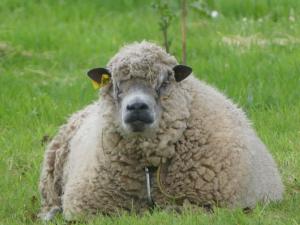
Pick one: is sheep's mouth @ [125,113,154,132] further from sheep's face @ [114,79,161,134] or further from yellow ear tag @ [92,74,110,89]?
yellow ear tag @ [92,74,110,89]

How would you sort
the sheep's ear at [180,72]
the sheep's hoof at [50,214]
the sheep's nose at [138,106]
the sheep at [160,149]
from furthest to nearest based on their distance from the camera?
the sheep's hoof at [50,214] < the sheep's ear at [180,72] < the sheep at [160,149] < the sheep's nose at [138,106]

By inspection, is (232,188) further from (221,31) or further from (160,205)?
(221,31)

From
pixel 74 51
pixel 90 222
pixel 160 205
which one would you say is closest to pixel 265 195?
pixel 160 205

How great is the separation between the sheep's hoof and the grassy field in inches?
3.7

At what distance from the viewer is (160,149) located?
723 cm

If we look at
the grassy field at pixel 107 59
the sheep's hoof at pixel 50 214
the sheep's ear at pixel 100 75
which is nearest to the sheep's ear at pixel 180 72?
the sheep's ear at pixel 100 75

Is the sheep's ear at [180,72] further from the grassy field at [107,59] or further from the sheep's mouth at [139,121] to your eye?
the grassy field at [107,59]

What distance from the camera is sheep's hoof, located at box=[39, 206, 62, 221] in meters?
7.98

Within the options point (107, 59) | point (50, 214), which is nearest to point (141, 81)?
point (50, 214)

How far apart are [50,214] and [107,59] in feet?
16.2

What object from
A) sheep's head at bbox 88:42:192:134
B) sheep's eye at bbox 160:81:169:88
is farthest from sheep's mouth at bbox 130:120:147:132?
sheep's eye at bbox 160:81:169:88

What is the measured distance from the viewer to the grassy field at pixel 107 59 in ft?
A: 27.9

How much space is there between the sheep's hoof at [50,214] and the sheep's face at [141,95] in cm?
113

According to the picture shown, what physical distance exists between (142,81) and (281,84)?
13.5ft
